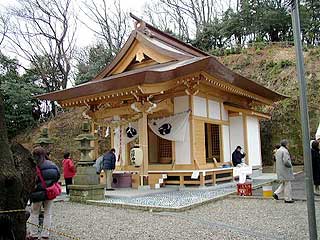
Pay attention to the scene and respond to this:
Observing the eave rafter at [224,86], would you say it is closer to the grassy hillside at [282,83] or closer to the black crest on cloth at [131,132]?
the black crest on cloth at [131,132]

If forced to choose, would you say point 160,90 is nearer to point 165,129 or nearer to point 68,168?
point 165,129

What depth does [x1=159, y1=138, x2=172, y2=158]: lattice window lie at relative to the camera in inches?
481

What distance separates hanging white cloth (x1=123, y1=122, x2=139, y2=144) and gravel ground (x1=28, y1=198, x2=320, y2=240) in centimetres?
438

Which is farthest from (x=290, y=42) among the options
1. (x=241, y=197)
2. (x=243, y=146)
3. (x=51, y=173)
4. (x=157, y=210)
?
(x=51, y=173)

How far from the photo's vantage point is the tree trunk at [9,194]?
131 inches

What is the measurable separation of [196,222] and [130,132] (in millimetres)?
6604

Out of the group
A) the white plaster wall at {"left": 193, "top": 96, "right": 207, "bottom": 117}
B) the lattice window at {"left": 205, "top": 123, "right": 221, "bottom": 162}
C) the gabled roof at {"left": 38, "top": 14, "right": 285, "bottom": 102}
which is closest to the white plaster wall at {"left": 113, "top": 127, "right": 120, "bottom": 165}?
the gabled roof at {"left": 38, "top": 14, "right": 285, "bottom": 102}

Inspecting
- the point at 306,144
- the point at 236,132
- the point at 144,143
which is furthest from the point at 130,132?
the point at 306,144

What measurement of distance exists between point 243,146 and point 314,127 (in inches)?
238

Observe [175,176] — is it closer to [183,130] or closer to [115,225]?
[183,130]

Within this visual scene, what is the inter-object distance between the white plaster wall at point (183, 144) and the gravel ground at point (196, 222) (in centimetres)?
291

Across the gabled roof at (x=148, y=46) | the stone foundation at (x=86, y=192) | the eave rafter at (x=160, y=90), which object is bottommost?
the stone foundation at (x=86, y=192)

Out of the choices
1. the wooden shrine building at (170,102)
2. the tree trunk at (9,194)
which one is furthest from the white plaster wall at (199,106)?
the tree trunk at (9,194)

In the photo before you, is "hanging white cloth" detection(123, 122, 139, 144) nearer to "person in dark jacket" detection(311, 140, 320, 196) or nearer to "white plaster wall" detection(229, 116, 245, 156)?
"white plaster wall" detection(229, 116, 245, 156)
